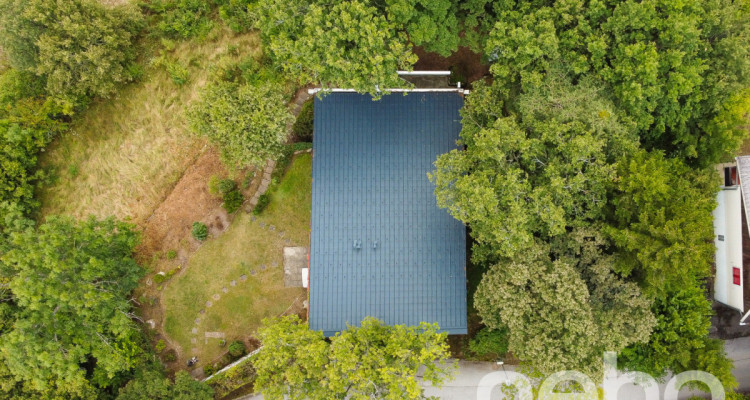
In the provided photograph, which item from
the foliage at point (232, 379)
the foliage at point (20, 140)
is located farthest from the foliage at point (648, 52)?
the foliage at point (20, 140)

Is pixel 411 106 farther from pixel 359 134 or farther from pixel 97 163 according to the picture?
pixel 97 163

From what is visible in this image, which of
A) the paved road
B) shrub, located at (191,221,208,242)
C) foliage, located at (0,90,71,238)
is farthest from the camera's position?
shrub, located at (191,221,208,242)

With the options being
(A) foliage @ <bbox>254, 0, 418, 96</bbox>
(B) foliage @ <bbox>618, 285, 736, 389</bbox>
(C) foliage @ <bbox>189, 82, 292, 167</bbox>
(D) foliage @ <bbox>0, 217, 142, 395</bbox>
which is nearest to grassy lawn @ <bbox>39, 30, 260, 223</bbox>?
(D) foliage @ <bbox>0, 217, 142, 395</bbox>

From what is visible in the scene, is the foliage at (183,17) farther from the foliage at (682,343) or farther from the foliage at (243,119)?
the foliage at (682,343)

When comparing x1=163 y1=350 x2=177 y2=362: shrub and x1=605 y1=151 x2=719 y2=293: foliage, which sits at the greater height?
x1=605 y1=151 x2=719 y2=293: foliage

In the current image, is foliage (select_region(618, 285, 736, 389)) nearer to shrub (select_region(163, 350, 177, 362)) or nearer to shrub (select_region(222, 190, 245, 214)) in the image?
shrub (select_region(222, 190, 245, 214))

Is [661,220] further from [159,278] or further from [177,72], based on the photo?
[177,72]

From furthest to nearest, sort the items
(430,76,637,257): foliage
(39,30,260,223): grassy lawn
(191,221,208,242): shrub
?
1. (39,30,260,223): grassy lawn
2. (191,221,208,242): shrub
3. (430,76,637,257): foliage
